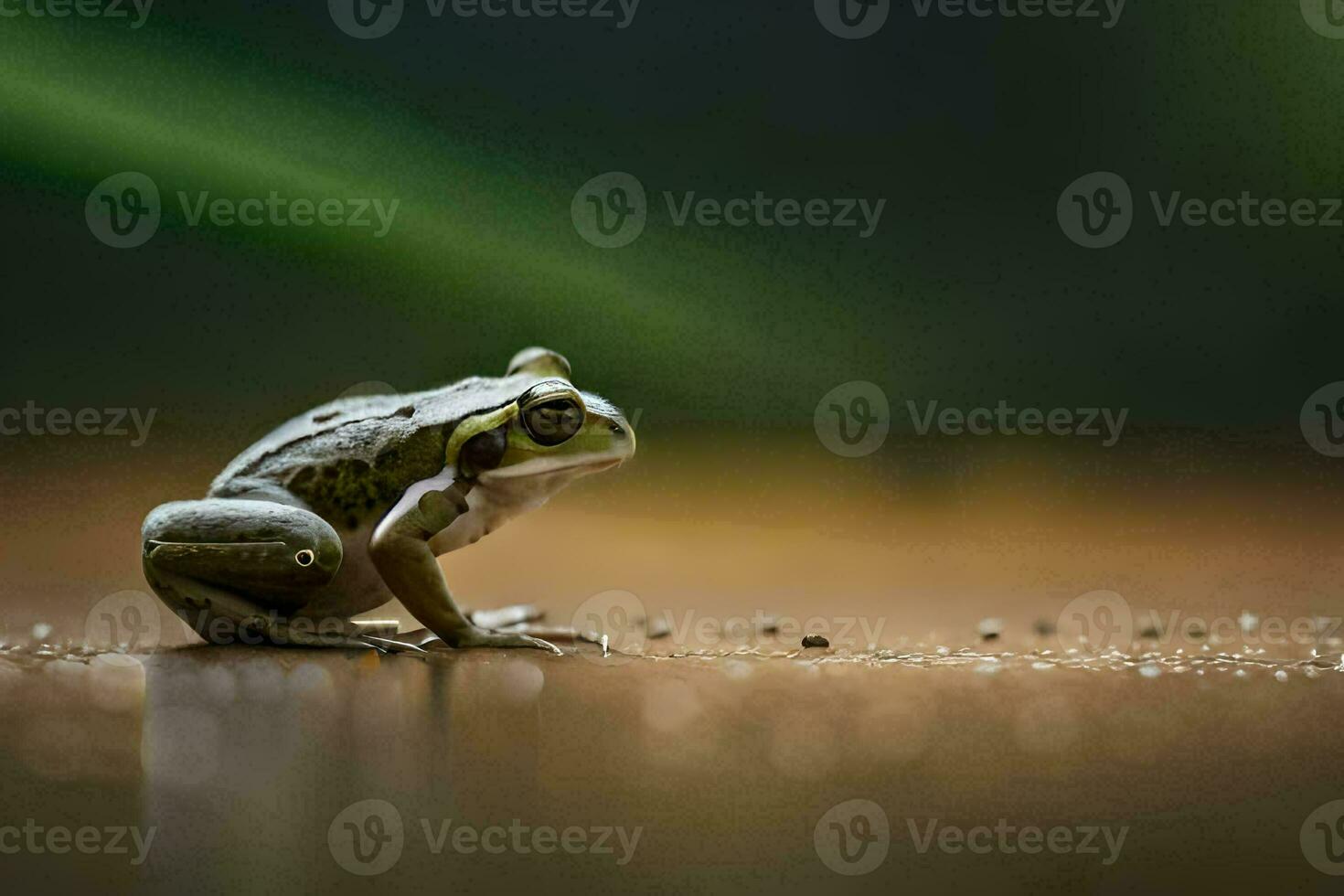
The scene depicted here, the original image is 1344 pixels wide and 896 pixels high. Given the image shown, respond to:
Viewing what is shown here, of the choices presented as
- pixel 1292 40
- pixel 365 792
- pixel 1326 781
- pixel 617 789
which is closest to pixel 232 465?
pixel 365 792

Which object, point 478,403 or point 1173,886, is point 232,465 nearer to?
point 478,403
